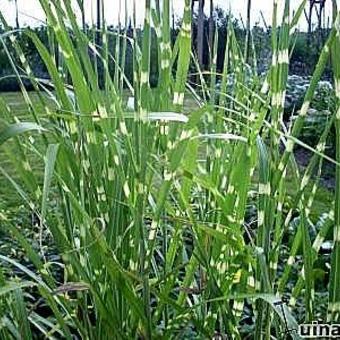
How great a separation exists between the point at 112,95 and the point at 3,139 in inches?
6.2

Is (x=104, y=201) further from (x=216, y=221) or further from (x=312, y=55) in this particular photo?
(x=312, y=55)

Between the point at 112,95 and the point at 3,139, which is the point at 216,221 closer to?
the point at 112,95

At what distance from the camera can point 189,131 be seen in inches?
20.7

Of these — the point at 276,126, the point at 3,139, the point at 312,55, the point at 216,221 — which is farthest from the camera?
the point at 312,55

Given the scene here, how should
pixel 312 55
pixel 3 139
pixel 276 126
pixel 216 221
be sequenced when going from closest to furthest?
pixel 3 139
pixel 276 126
pixel 216 221
pixel 312 55

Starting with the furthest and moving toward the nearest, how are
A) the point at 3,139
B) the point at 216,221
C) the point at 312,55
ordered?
1. the point at 312,55
2. the point at 216,221
3. the point at 3,139

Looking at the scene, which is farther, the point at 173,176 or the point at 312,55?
the point at 312,55

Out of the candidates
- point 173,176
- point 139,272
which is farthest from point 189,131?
point 139,272

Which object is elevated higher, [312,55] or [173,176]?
[173,176]

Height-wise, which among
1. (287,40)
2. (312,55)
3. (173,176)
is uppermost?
(287,40)

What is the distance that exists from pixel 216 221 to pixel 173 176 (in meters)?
0.17

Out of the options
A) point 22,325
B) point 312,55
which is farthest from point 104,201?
point 312,55

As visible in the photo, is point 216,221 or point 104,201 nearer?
point 104,201

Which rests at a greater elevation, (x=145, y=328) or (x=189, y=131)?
(x=189, y=131)
